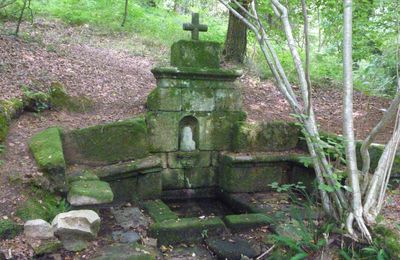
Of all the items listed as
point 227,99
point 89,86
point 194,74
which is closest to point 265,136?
point 227,99

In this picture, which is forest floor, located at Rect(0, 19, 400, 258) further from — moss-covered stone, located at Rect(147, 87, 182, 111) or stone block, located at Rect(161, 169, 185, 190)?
stone block, located at Rect(161, 169, 185, 190)

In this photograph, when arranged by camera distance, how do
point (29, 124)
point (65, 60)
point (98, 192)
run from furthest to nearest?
point (65, 60)
point (29, 124)
point (98, 192)

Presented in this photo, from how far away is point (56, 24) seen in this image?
11.0 m

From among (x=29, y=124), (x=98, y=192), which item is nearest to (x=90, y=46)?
(x=29, y=124)

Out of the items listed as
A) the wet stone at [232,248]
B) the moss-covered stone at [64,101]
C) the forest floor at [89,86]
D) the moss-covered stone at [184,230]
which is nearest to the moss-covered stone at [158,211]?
the moss-covered stone at [184,230]

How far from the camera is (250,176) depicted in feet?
19.9

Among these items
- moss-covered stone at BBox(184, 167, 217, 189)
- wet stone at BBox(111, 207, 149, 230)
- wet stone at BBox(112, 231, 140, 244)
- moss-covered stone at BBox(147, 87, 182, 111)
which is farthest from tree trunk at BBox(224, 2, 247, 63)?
wet stone at BBox(112, 231, 140, 244)

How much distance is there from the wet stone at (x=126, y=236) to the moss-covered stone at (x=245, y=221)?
3.56ft

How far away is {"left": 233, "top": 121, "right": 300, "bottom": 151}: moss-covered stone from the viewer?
20.1 feet

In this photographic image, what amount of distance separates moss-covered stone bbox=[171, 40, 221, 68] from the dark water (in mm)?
2084

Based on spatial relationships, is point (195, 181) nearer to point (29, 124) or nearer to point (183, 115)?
point (183, 115)

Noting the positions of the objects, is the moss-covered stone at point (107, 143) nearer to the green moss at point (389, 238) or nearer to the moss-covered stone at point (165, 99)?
the moss-covered stone at point (165, 99)

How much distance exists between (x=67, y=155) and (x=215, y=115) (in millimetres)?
2327

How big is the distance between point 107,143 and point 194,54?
1.92 meters
